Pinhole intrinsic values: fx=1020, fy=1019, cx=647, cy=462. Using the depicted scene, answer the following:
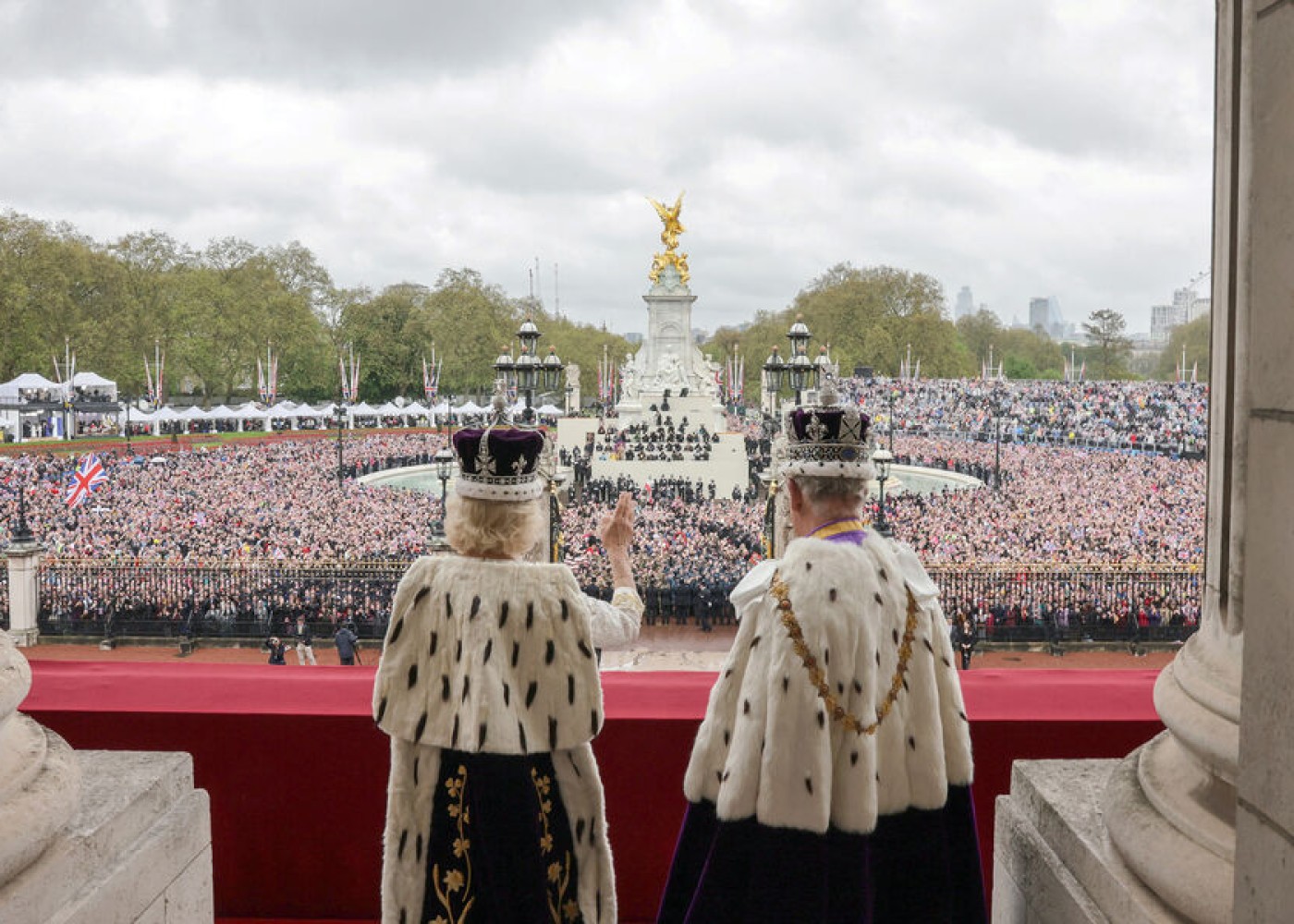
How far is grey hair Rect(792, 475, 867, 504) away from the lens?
8.04 feet

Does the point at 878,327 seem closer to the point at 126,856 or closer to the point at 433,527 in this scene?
the point at 433,527

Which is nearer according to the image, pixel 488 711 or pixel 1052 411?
pixel 488 711

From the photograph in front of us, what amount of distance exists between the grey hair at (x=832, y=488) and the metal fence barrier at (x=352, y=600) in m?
13.6

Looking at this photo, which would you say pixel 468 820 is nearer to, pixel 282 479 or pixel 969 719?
pixel 969 719

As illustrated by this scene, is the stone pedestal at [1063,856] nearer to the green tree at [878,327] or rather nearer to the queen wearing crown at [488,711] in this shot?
the queen wearing crown at [488,711]

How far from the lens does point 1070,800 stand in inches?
91.4

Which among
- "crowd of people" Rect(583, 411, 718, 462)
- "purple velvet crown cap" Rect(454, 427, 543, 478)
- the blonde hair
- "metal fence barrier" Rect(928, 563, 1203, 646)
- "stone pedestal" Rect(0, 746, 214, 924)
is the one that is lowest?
"metal fence barrier" Rect(928, 563, 1203, 646)

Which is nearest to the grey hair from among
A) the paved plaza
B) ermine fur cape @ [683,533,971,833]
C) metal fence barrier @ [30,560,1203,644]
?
ermine fur cape @ [683,533,971,833]

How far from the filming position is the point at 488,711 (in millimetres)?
2514

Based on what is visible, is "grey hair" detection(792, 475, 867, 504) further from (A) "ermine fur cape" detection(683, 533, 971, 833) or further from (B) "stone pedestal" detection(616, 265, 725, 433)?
(B) "stone pedestal" detection(616, 265, 725, 433)

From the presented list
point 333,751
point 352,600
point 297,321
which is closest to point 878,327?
point 297,321

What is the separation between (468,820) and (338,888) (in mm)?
1163

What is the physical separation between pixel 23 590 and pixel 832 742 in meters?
16.6

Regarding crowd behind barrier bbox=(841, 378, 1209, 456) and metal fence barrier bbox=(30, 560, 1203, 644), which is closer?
metal fence barrier bbox=(30, 560, 1203, 644)
